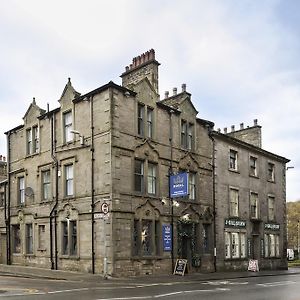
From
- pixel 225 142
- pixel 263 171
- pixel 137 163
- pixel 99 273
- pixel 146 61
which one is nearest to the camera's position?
pixel 99 273

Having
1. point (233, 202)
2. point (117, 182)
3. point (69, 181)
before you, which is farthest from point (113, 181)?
point (233, 202)

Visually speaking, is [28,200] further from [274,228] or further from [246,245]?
[274,228]

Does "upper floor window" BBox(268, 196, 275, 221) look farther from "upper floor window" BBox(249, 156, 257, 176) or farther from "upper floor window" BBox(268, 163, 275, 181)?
"upper floor window" BBox(249, 156, 257, 176)

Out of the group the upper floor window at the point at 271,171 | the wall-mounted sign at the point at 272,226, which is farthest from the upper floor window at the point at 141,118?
the upper floor window at the point at 271,171

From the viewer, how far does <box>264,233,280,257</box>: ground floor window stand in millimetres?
37884

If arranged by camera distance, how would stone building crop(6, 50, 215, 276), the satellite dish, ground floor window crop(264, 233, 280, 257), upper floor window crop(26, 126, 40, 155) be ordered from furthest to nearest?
ground floor window crop(264, 233, 280, 257)
upper floor window crop(26, 126, 40, 155)
the satellite dish
stone building crop(6, 50, 215, 276)

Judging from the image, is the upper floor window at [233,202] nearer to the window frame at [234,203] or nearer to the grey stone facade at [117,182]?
the window frame at [234,203]

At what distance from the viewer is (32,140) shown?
104 ft

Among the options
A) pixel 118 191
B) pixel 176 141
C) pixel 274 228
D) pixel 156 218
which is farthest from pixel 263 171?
pixel 118 191

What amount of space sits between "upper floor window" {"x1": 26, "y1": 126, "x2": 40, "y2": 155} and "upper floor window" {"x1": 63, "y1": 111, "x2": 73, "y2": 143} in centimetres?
318

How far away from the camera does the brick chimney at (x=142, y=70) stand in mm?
29406

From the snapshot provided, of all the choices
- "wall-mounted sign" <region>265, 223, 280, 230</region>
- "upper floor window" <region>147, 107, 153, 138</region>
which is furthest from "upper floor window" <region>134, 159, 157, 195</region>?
"wall-mounted sign" <region>265, 223, 280, 230</region>

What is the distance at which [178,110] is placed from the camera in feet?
99.1

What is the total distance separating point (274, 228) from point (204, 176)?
10.8 meters
